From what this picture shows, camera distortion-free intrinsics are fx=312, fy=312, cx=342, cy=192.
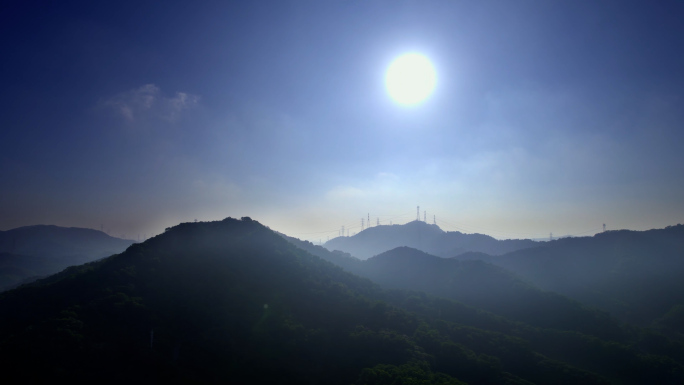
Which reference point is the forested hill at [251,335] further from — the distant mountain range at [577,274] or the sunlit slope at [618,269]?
the sunlit slope at [618,269]

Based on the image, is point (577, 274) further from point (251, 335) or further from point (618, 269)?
point (251, 335)

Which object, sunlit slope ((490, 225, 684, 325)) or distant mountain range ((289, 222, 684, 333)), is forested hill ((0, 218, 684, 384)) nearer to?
distant mountain range ((289, 222, 684, 333))

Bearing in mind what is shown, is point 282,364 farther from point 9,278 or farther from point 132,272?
point 9,278

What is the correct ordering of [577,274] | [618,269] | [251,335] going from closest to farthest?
[251,335] → [618,269] → [577,274]

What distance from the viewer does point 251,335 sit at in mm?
52312

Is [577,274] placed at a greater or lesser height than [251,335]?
greater

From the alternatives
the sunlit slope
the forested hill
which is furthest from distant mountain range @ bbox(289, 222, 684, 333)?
the forested hill

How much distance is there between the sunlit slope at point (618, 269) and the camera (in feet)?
343

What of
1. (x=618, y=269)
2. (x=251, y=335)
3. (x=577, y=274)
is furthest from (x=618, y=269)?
(x=251, y=335)

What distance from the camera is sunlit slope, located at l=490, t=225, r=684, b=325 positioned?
10469cm

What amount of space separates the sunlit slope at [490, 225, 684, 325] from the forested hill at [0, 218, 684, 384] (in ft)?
126

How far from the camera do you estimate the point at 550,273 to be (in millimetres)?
138250

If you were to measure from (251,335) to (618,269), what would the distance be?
144m

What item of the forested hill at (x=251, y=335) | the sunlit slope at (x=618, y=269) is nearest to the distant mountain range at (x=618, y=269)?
the sunlit slope at (x=618, y=269)
